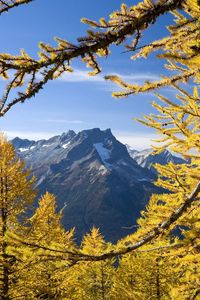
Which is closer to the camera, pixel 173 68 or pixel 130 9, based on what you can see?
pixel 130 9

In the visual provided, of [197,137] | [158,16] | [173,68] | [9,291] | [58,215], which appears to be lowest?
[9,291]

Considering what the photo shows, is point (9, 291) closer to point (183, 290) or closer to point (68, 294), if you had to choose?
point (68, 294)

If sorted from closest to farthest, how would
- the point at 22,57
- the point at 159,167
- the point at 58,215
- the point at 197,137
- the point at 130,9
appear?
the point at 22,57 < the point at 130,9 < the point at 197,137 < the point at 159,167 < the point at 58,215

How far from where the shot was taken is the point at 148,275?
1700 centimetres

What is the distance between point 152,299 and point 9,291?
6.81m

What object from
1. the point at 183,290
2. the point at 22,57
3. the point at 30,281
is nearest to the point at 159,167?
the point at 183,290

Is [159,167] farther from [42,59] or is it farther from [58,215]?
[58,215]

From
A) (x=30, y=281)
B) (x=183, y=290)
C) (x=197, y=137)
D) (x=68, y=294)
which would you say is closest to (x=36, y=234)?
(x=30, y=281)

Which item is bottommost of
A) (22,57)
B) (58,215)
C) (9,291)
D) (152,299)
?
(152,299)

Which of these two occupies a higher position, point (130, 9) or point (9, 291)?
point (130, 9)

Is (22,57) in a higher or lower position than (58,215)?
lower

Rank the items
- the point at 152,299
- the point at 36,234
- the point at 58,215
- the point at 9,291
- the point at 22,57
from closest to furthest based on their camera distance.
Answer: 1. the point at 22,57
2. the point at 9,291
3. the point at 36,234
4. the point at 152,299
5. the point at 58,215

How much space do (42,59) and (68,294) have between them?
16.2m

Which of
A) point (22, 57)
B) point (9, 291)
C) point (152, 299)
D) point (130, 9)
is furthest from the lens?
point (152, 299)
